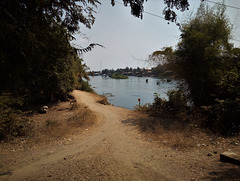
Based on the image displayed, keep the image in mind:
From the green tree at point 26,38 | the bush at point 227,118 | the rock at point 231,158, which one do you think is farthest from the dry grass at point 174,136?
the green tree at point 26,38

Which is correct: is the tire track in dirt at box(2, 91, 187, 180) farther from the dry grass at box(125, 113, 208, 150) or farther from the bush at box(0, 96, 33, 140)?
the bush at box(0, 96, 33, 140)

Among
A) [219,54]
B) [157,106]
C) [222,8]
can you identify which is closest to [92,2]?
[219,54]

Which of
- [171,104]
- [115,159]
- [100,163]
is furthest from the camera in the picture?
[171,104]

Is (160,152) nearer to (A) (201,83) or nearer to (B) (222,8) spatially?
(A) (201,83)

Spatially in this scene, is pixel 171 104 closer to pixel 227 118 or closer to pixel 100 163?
pixel 227 118

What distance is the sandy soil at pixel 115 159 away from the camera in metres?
2.89

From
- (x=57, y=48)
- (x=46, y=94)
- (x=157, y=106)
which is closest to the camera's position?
(x=57, y=48)

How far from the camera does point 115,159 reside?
366 cm

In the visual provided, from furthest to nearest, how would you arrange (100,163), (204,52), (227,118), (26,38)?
(204,52), (227,118), (100,163), (26,38)

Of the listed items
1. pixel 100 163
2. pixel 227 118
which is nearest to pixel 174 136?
pixel 227 118

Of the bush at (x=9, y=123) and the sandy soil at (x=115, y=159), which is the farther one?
the bush at (x=9, y=123)

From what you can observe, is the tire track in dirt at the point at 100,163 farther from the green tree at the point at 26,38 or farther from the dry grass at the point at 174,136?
the green tree at the point at 26,38

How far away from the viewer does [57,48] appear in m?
2.81

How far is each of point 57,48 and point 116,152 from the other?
10.2 ft
